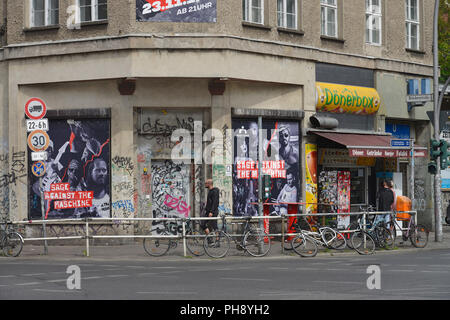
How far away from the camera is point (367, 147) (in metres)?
24.5

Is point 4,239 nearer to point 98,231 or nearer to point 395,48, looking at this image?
point 98,231

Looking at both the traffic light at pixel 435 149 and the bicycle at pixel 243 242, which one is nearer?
the bicycle at pixel 243 242

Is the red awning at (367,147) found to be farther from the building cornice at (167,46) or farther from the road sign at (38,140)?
the road sign at (38,140)

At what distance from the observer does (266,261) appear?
59.9 feet

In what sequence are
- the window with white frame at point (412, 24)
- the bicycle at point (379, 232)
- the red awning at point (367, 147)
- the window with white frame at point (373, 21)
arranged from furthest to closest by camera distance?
the window with white frame at point (412, 24) → the window with white frame at point (373, 21) → the red awning at point (367, 147) → the bicycle at point (379, 232)

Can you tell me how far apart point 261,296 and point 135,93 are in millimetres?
12725

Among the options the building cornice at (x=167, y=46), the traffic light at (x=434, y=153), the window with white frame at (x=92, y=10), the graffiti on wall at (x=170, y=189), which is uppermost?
the window with white frame at (x=92, y=10)

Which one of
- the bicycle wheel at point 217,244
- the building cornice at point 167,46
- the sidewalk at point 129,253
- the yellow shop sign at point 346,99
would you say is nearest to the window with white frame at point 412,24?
the yellow shop sign at point 346,99

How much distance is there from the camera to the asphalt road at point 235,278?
11180mm

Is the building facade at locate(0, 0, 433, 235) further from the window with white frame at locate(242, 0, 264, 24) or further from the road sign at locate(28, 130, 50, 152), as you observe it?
the road sign at locate(28, 130, 50, 152)

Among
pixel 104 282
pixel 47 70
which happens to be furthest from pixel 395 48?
pixel 104 282

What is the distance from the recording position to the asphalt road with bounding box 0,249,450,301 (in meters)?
11.2

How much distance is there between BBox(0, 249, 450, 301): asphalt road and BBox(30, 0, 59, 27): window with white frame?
25.6 feet
